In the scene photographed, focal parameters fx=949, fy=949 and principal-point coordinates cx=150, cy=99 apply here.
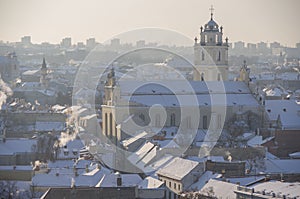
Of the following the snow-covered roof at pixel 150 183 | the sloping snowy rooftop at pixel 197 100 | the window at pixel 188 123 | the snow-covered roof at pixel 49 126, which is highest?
the sloping snowy rooftop at pixel 197 100

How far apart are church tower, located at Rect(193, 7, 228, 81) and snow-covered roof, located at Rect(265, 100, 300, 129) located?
4540 mm

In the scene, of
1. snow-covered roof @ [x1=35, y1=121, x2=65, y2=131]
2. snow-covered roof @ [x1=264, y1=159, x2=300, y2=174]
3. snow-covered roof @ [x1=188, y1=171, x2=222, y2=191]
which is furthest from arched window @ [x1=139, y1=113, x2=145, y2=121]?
snow-covered roof @ [x1=188, y1=171, x2=222, y2=191]

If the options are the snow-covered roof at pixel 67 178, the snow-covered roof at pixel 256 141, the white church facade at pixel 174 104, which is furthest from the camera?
the white church facade at pixel 174 104

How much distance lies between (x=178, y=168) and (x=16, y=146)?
41.0ft

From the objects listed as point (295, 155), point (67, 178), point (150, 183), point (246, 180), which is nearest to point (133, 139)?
point (295, 155)

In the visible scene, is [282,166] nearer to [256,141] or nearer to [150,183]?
[150,183]

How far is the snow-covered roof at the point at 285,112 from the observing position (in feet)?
165

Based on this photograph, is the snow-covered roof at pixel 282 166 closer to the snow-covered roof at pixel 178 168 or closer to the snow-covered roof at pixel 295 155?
the snow-covered roof at pixel 178 168

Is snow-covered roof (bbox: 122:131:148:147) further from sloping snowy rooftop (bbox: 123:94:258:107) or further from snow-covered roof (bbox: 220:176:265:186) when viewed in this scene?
Result: snow-covered roof (bbox: 220:176:265:186)

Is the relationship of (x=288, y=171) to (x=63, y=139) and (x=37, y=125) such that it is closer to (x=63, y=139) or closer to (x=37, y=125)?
(x=63, y=139)

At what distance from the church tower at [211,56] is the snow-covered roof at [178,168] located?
2122cm

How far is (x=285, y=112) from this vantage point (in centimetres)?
5191

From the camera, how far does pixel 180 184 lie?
33.1m

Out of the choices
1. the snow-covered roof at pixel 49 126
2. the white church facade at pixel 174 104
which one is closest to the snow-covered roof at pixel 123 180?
the white church facade at pixel 174 104
